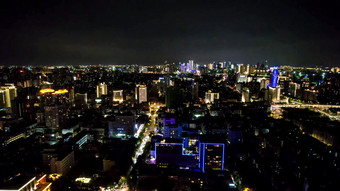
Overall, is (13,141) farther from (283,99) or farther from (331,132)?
(283,99)

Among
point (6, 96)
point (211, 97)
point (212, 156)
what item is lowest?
point (212, 156)

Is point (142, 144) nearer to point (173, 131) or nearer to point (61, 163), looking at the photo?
point (173, 131)

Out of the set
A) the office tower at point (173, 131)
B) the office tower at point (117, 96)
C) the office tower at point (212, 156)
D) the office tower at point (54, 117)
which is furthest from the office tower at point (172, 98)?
the office tower at point (212, 156)

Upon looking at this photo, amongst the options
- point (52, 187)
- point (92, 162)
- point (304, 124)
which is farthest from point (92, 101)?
point (304, 124)

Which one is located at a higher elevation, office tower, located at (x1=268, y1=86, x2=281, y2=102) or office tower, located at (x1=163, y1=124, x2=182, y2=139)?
office tower, located at (x1=268, y1=86, x2=281, y2=102)

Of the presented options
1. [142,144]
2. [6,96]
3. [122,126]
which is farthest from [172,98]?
[6,96]

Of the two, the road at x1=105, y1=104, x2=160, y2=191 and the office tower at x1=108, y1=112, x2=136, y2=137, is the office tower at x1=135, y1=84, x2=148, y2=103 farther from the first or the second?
the office tower at x1=108, y1=112, x2=136, y2=137

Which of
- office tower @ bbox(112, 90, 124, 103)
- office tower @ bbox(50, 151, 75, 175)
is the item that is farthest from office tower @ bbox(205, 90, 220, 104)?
office tower @ bbox(50, 151, 75, 175)

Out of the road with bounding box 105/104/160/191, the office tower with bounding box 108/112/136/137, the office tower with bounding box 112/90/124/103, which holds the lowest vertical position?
the road with bounding box 105/104/160/191
